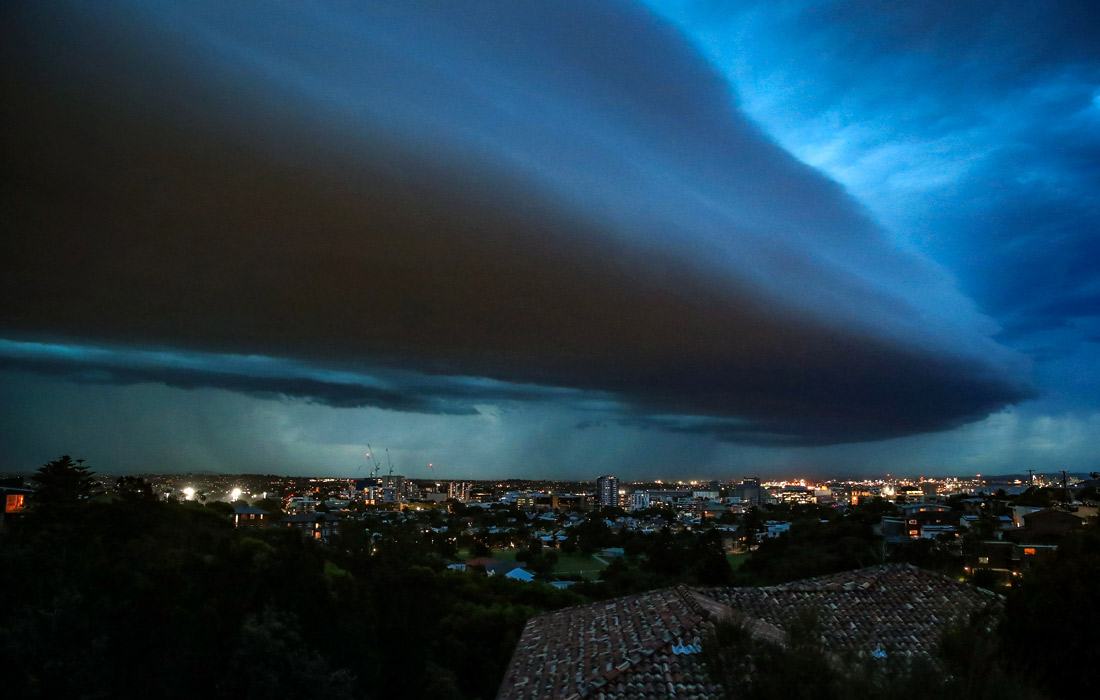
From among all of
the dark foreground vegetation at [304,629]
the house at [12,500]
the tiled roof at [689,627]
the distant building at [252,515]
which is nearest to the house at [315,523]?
the distant building at [252,515]

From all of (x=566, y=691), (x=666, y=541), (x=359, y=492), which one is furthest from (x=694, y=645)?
(x=359, y=492)

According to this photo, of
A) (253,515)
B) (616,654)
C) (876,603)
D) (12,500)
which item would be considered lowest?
(253,515)

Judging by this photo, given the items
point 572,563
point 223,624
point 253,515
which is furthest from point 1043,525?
point 253,515

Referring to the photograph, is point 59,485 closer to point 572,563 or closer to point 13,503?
point 13,503

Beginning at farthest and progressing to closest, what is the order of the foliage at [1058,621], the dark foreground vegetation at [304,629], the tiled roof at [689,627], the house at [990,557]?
the house at [990,557] < the tiled roof at [689,627] < the foliage at [1058,621] < the dark foreground vegetation at [304,629]

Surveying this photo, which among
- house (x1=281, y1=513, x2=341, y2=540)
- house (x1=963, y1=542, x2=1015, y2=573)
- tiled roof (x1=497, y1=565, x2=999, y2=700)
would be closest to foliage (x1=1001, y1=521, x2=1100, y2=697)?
tiled roof (x1=497, y1=565, x2=999, y2=700)

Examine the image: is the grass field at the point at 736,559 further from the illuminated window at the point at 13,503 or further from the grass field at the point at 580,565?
the illuminated window at the point at 13,503

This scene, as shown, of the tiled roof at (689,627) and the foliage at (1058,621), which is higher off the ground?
the foliage at (1058,621)
